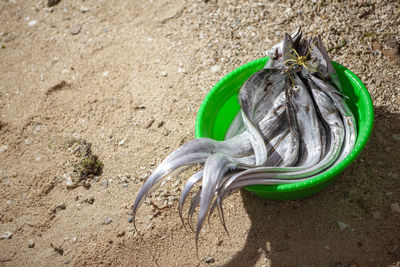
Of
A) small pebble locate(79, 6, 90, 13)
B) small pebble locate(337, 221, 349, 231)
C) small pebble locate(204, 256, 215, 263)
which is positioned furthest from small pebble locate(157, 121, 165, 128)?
small pebble locate(79, 6, 90, 13)

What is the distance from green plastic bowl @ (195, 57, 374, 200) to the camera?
1.92 meters

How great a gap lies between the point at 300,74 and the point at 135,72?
155 cm

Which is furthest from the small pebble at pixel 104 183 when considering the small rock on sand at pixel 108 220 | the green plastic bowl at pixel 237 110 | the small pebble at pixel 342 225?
the small pebble at pixel 342 225

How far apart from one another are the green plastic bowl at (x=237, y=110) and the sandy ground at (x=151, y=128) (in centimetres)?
29

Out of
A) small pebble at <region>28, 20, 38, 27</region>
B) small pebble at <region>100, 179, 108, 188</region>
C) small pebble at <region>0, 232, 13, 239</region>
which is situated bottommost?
small pebble at <region>0, 232, 13, 239</region>

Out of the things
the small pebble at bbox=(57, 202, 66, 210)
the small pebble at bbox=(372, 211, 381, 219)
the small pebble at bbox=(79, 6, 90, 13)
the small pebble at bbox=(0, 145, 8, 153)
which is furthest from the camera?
the small pebble at bbox=(79, 6, 90, 13)

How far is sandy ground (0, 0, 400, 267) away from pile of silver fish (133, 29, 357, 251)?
35 cm

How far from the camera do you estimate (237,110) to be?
106 inches

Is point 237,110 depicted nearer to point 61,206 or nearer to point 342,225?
point 342,225

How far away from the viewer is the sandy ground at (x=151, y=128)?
2303 mm

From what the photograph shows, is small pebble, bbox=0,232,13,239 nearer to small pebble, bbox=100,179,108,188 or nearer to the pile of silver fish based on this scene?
small pebble, bbox=100,179,108,188

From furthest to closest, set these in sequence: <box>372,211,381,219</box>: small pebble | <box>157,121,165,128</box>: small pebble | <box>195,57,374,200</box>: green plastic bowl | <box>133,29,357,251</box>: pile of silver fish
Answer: <box>157,121,165,128</box>: small pebble, <box>372,211,381,219</box>: small pebble, <box>133,29,357,251</box>: pile of silver fish, <box>195,57,374,200</box>: green plastic bowl

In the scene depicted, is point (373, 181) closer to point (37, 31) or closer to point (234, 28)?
point (234, 28)

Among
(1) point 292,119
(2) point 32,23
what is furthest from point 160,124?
(2) point 32,23
